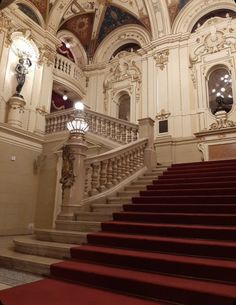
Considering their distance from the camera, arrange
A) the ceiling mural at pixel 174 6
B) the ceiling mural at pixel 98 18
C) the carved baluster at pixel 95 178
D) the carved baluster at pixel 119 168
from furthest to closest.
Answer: the ceiling mural at pixel 98 18, the ceiling mural at pixel 174 6, the carved baluster at pixel 119 168, the carved baluster at pixel 95 178

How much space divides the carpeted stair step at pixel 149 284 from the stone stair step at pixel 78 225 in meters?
1.04

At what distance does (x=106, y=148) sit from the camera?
8.08m

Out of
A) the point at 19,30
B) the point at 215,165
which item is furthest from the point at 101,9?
the point at 215,165

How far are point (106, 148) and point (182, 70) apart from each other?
516cm

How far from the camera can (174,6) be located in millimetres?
11500

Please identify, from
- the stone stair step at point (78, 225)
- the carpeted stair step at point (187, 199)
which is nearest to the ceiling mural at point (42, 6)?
the carpeted stair step at point (187, 199)

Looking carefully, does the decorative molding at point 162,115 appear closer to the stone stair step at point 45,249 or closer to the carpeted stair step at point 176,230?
the carpeted stair step at point 176,230

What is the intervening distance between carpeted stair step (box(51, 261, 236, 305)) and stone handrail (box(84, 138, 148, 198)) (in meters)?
2.22

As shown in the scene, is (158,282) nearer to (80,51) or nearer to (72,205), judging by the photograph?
(72,205)

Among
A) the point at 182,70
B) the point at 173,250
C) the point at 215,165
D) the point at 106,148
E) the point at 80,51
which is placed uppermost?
the point at 80,51

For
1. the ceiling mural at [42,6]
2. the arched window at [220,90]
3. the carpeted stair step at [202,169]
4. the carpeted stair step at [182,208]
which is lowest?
the carpeted stair step at [182,208]

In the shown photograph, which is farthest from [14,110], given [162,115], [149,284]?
[149,284]

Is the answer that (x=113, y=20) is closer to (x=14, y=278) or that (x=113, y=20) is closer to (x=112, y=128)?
(x=112, y=128)

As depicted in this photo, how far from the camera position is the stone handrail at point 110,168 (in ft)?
17.3
